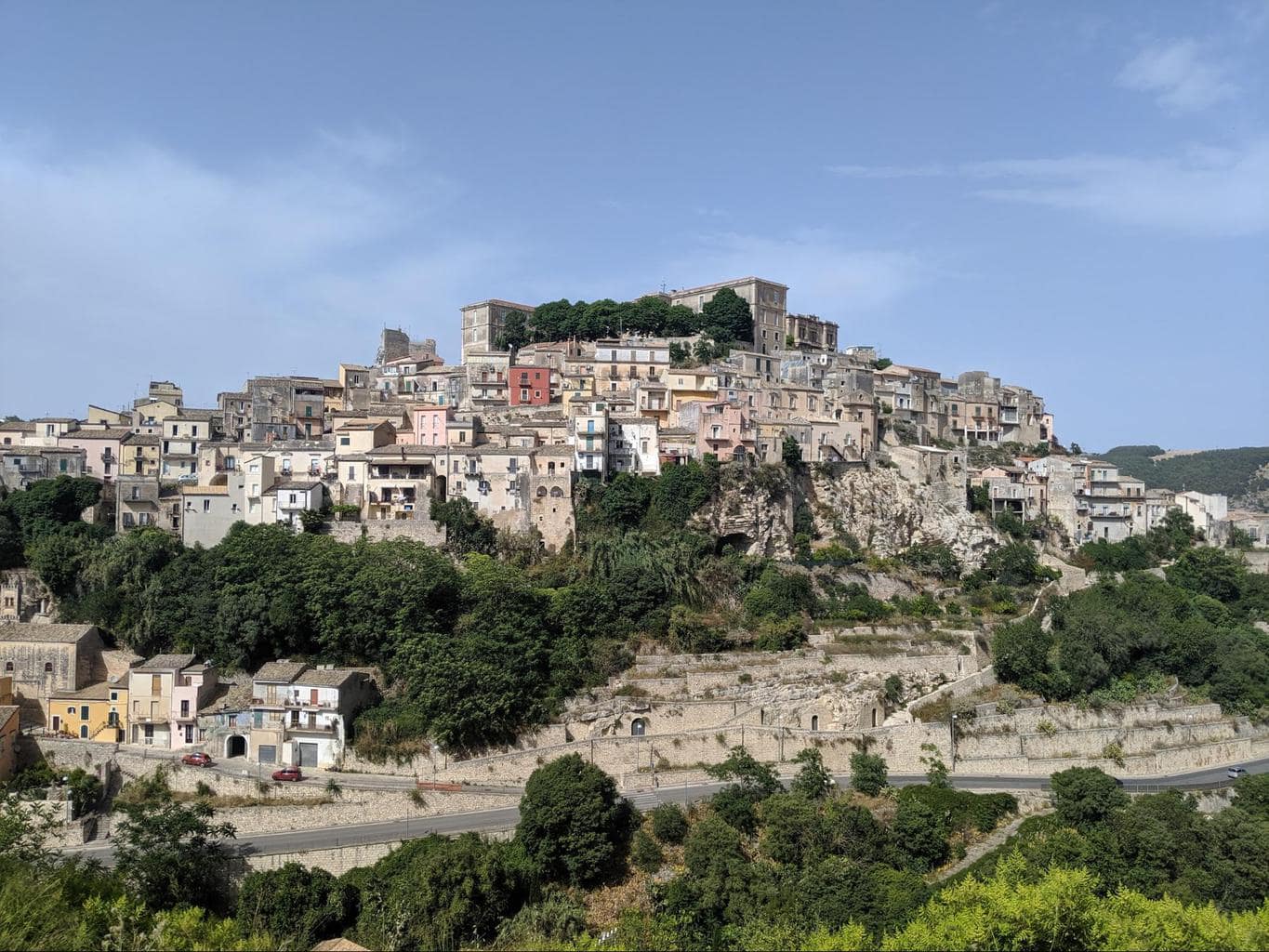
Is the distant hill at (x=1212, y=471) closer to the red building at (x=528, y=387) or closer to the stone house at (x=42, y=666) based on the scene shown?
the red building at (x=528, y=387)

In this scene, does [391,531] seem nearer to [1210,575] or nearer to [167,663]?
[167,663]

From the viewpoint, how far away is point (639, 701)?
33.5 metres

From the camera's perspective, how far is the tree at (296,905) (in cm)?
2383

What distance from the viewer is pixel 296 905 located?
24266 millimetres

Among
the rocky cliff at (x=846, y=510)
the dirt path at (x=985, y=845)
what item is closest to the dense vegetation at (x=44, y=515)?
the rocky cliff at (x=846, y=510)

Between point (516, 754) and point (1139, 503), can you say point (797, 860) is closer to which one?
point (516, 754)

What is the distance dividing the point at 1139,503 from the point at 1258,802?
27.5m

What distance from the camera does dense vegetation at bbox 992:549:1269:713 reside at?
3850 centimetres

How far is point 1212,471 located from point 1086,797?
91.3 metres

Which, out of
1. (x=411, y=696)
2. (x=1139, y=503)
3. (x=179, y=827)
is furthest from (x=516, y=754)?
(x=1139, y=503)

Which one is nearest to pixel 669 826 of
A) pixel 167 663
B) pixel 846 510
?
pixel 167 663

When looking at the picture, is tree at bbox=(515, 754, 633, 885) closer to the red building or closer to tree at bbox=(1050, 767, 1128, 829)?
tree at bbox=(1050, 767, 1128, 829)

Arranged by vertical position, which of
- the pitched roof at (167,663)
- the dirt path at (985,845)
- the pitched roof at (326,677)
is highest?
the pitched roof at (167,663)

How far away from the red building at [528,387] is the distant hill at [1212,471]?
65141mm
